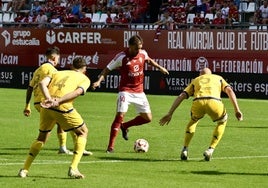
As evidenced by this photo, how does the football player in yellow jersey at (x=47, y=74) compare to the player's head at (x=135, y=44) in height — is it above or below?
below

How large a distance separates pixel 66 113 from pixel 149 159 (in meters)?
3.28

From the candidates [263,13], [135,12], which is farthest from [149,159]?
[135,12]

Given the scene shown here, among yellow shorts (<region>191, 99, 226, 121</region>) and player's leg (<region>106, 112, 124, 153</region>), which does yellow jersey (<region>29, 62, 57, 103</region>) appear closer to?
player's leg (<region>106, 112, 124, 153</region>)

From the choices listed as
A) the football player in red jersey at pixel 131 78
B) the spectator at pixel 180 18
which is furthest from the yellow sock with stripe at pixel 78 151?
the spectator at pixel 180 18

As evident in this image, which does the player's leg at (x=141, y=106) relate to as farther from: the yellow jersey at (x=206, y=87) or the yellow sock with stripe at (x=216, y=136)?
the yellow sock with stripe at (x=216, y=136)

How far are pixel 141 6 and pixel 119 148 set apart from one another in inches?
974

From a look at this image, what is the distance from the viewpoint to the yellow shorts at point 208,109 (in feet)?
51.7

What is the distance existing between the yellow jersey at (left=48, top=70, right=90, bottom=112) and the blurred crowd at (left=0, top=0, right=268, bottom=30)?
25.2 meters

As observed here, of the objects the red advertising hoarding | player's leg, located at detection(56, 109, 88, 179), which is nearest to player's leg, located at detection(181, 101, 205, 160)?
player's leg, located at detection(56, 109, 88, 179)

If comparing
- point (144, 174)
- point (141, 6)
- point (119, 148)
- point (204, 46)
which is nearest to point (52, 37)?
point (141, 6)

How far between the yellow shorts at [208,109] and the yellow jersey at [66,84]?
3086 millimetres

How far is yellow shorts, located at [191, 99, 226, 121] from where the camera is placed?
15.8 metres

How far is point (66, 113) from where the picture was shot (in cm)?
1329

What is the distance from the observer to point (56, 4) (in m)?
45.8
